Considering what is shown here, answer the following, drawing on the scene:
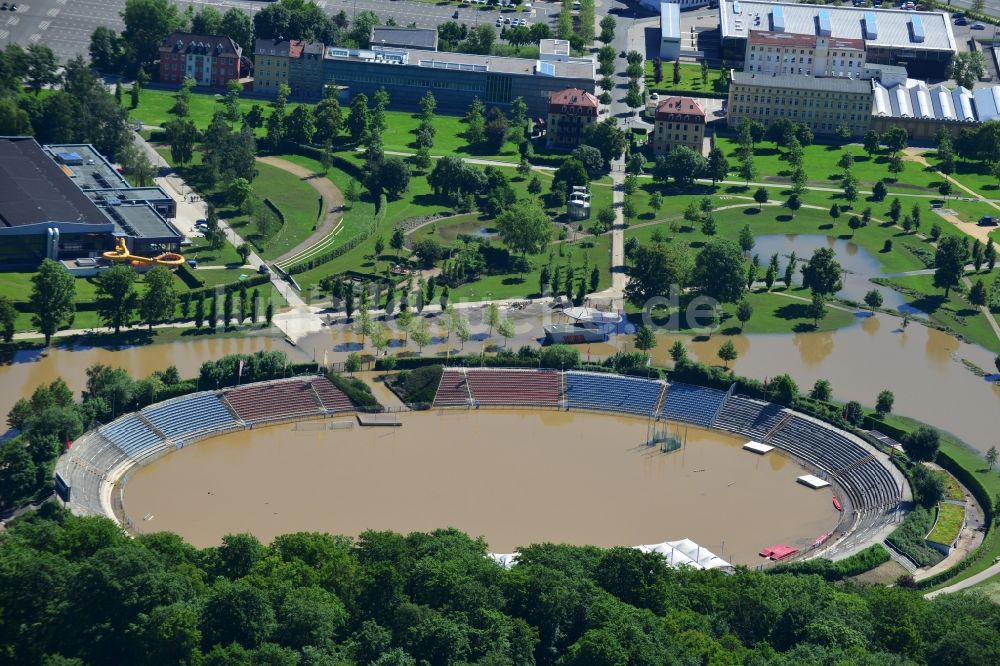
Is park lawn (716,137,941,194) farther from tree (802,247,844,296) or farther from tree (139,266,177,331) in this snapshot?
tree (139,266,177,331)

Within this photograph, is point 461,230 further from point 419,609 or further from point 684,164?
point 419,609

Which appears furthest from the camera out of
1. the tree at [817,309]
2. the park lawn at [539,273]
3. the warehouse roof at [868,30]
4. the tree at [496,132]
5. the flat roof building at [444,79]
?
the warehouse roof at [868,30]

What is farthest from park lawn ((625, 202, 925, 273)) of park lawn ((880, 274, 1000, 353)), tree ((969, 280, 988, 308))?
tree ((969, 280, 988, 308))

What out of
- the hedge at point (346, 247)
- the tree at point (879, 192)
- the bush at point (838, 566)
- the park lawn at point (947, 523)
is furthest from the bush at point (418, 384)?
the tree at point (879, 192)

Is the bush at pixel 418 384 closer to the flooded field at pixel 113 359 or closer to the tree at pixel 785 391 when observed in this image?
the flooded field at pixel 113 359

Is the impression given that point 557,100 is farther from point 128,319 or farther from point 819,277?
point 128,319

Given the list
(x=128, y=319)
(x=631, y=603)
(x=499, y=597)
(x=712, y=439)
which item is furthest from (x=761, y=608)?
(x=128, y=319)

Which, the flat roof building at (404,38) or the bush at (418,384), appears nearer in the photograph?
the bush at (418,384)
